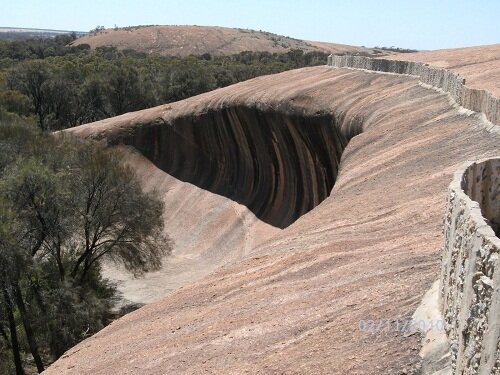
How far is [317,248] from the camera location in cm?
1100

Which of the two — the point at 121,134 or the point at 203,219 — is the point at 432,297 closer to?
the point at 203,219

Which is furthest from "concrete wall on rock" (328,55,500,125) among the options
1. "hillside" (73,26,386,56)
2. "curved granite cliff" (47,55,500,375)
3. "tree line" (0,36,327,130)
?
"hillside" (73,26,386,56)

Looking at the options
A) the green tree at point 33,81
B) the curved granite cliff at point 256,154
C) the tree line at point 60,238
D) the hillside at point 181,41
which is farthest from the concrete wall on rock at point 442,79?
the hillside at point 181,41

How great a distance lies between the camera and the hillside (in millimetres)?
124500

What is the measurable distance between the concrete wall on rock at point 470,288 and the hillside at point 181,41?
4606 inches

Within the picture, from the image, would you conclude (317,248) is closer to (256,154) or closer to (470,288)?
(470,288)

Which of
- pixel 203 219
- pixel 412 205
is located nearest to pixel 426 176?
pixel 412 205

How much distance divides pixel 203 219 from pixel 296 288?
73.1 feet

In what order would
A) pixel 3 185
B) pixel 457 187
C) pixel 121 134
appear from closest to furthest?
pixel 457 187 < pixel 3 185 < pixel 121 134

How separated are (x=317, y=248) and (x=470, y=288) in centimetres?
548

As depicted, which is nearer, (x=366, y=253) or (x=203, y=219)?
(x=366, y=253)

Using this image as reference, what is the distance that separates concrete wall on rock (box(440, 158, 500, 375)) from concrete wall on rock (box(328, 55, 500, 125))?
9234mm

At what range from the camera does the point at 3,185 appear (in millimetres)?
19812

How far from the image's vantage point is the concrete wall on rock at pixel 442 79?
52.0ft
